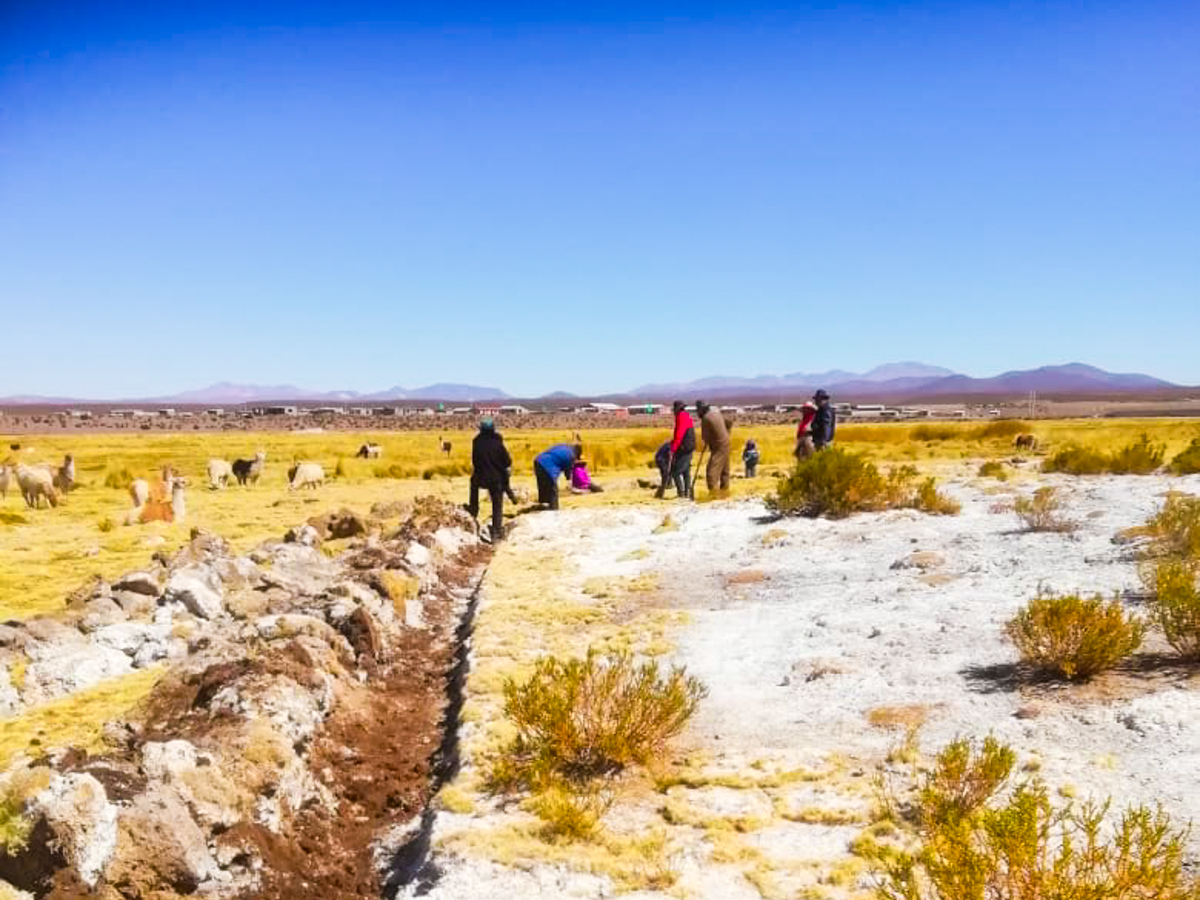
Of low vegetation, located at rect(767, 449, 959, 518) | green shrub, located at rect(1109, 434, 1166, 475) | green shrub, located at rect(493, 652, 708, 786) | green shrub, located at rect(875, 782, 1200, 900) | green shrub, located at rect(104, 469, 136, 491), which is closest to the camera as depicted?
green shrub, located at rect(875, 782, 1200, 900)

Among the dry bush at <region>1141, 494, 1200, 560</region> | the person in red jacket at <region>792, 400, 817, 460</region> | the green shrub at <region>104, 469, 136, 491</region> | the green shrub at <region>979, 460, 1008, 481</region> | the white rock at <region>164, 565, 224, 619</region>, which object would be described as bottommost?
the green shrub at <region>104, 469, 136, 491</region>

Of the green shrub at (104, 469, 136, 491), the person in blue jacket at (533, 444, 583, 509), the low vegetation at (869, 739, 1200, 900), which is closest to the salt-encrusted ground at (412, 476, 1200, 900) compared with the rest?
the low vegetation at (869, 739, 1200, 900)

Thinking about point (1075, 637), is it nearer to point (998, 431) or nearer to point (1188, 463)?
point (1188, 463)

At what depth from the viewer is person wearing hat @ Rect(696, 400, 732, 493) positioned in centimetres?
1648

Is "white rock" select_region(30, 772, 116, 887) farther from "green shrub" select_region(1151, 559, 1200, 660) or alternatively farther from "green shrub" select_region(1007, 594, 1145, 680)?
"green shrub" select_region(1151, 559, 1200, 660)

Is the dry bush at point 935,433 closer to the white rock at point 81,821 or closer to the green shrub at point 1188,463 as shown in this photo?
the green shrub at point 1188,463

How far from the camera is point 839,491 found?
1383cm

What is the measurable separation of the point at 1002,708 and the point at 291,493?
2060cm

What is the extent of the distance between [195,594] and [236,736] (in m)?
4.79

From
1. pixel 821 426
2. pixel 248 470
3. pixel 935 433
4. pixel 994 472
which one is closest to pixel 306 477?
pixel 248 470

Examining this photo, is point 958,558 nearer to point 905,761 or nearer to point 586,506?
point 905,761

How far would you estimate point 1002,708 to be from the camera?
5848 millimetres

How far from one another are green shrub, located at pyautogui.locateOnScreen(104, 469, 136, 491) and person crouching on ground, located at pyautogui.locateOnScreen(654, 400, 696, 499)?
16.0 meters

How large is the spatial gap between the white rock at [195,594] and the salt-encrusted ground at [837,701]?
145 inches
